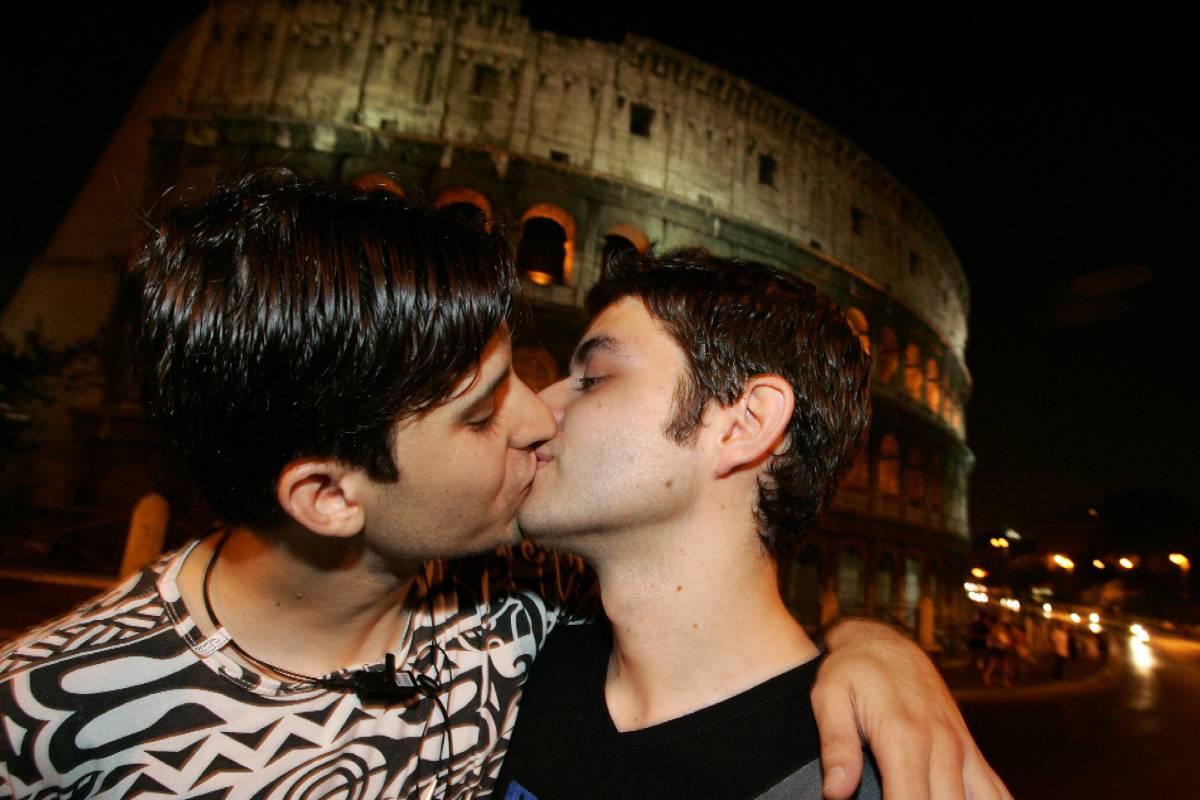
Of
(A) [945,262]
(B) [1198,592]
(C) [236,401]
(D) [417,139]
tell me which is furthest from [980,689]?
(B) [1198,592]

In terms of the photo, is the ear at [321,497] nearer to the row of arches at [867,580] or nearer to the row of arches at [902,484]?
the row of arches at [867,580]

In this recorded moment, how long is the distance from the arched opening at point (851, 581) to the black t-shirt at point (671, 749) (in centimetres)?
2141

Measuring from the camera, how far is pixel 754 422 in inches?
A: 78.5

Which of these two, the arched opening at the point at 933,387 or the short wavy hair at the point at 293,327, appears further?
the arched opening at the point at 933,387

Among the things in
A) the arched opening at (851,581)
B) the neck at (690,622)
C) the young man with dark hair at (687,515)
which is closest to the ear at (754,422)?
the young man with dark hair at (687,515)

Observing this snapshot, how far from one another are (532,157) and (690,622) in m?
17.7

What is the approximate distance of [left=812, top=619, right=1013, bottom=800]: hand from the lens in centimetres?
129

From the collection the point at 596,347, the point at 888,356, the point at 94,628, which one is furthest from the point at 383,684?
the point at 888,356

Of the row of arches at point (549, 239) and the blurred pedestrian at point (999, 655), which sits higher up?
the row of arches at point (549, 239)

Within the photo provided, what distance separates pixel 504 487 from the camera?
1826 mm

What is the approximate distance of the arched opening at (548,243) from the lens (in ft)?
58.9

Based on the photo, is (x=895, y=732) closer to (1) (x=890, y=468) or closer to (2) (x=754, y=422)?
(2) (x=754, y=422)

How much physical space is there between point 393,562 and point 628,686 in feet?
2.72

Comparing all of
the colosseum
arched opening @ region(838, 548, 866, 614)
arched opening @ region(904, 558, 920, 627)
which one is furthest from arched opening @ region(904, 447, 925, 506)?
arched opening @ region(838, 548, 866, 614)
